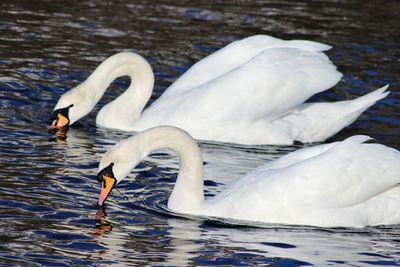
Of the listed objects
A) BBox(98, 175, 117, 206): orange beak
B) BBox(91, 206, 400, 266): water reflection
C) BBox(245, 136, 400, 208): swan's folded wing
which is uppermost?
BBox(245, 136, 400, 208): swan's folded wing

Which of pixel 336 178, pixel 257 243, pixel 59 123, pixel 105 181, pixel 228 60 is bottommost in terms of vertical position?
pixel 59 123

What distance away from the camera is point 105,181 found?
9.48 m

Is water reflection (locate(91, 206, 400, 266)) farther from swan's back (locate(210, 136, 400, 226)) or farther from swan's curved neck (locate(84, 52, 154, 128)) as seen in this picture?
swan's curved neck (locate(84, 52, 154, 128))

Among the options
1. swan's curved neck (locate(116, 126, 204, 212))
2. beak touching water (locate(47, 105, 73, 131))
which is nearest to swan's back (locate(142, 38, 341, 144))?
beak touching water (locate(47, 105, 73, 131))

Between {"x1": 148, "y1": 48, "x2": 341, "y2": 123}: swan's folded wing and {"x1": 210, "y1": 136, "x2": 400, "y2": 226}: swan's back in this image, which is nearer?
{"x1": 210, "y1": 136, "x2": 400, "y2": 226}: swan's back

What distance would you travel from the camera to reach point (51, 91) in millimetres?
14094

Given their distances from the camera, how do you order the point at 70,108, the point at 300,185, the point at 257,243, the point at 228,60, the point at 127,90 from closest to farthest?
the point at 257,243 < the point at 300,185 < the point at 70,108 < the point at 228,60 < the point at 127,90

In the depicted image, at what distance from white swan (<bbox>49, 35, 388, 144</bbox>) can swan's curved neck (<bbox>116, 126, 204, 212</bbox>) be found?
3.17 meters

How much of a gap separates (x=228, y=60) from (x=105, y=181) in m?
4.36

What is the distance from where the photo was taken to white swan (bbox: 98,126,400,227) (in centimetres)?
945

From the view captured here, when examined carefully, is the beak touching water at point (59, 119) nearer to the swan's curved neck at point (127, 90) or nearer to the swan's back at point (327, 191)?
the swan's curved neck at point (127, 90)

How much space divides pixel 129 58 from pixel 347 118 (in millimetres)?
2627

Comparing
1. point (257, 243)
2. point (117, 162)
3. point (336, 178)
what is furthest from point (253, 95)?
point (257, 243)

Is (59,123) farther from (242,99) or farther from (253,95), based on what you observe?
(253,95)
